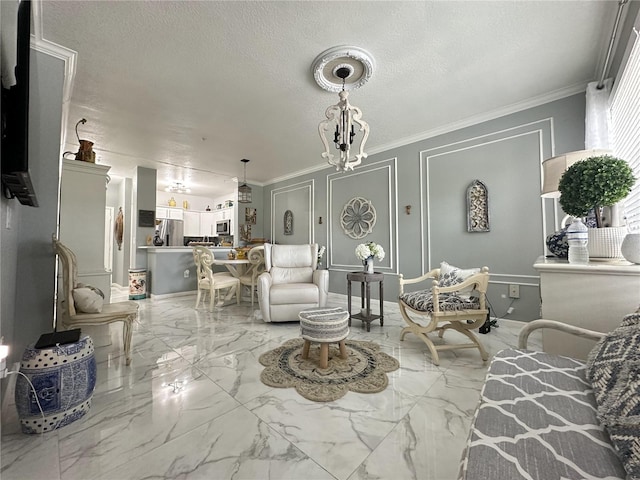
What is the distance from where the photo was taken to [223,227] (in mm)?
7203

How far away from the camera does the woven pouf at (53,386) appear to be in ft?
4.23

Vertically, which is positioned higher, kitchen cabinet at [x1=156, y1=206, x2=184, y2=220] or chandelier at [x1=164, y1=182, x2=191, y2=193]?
chandelier at [x1=164, y1=182, x2=191, y2=193]

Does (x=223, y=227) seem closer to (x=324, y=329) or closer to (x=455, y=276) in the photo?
(x=324, y=329)

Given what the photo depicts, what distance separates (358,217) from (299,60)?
2744mm

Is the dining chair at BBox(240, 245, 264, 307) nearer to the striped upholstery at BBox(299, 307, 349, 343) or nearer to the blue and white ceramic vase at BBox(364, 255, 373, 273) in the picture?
the blue and white ceramic vase at BBox(364, 255, 373, 273)

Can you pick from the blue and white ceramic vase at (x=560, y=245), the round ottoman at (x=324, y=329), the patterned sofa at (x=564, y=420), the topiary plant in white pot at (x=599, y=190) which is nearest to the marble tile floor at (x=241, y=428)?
the round ottoman at (x=324, y=329)

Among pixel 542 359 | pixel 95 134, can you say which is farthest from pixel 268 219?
pixel 542 359

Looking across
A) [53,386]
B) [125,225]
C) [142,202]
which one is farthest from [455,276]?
[125,225]

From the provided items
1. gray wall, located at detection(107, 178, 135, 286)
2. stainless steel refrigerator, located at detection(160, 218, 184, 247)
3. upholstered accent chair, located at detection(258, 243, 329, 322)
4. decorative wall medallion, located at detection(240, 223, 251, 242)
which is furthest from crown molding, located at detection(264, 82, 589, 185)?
gray wall, located at detection(107, 178, 135, 286)

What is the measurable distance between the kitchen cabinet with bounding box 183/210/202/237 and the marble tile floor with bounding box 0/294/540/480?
6129 millimetres

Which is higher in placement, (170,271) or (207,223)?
(207,223)

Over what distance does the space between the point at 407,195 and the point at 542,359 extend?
3064mm

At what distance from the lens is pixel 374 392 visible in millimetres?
1661

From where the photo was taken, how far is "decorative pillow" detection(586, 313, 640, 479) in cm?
60
